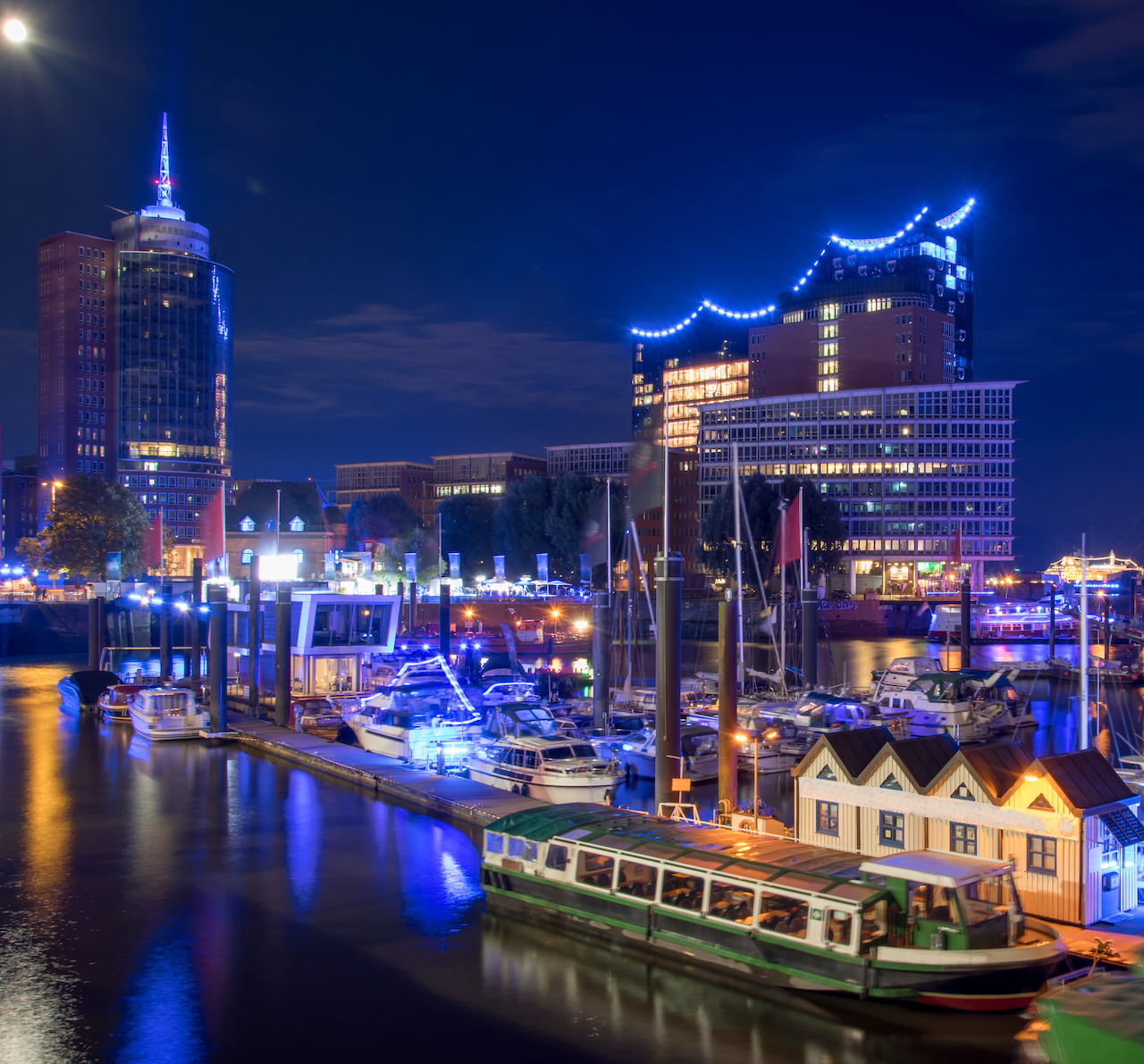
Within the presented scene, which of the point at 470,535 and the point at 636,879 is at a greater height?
the point at 470,535

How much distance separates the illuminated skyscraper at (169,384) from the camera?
190125 mm

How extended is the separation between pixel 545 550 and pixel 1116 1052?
115 metres

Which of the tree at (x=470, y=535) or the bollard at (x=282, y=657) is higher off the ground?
the tree at (x=470, y=535)

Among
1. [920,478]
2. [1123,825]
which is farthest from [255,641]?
[920,478]

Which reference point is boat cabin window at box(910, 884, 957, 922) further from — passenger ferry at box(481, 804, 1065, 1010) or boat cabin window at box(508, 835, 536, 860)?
boat cabin window at box(508, 835, 536, 860)

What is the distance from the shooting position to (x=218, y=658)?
43.7 metres

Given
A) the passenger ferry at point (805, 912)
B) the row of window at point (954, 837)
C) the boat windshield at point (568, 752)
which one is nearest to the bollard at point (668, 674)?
the row of window at point (954, 837)

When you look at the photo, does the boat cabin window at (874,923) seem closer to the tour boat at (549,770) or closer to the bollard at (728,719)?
the bollard at (728,719)

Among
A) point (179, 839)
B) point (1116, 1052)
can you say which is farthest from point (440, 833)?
point (1116, 1052)

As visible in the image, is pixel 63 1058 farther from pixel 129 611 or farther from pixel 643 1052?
pixel 129 611

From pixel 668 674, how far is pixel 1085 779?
29.1 feet

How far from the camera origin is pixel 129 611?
94062 millimetres

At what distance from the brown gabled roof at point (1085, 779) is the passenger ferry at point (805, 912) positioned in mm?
2723

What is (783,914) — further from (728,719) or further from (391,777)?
(391,777)
